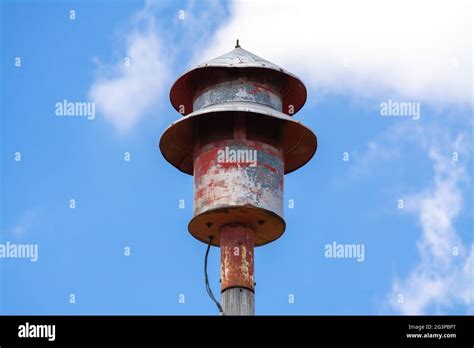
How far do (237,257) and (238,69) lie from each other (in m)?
4.66

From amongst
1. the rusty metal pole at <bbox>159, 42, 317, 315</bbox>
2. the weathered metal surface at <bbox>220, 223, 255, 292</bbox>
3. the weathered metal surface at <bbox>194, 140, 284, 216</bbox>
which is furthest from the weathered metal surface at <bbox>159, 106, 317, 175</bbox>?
the weathered metal surface at <bbox>220, 223, 255, 292</bbox>

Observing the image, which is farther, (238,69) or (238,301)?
(238,69)

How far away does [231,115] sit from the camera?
30906 mm

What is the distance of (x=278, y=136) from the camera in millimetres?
31281

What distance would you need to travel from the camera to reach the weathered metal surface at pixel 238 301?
1152 inches

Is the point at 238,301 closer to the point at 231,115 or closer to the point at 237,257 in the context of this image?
the point at 237,257

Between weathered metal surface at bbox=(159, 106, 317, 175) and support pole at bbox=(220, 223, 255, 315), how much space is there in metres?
2.58

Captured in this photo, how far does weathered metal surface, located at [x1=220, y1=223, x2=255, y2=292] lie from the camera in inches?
1169

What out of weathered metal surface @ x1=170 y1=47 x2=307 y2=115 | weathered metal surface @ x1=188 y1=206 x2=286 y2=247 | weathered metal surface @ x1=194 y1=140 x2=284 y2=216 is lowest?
weathered metal surface @ x1=188 y1=206 x2=286 y2=247

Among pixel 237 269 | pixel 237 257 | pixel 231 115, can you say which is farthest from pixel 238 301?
pixel 231 115

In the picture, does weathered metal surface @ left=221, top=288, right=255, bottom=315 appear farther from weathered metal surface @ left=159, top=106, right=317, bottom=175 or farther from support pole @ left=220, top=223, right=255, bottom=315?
weathered metal surface @ left=159, top=106, right=317, bottom=175
